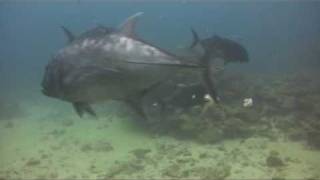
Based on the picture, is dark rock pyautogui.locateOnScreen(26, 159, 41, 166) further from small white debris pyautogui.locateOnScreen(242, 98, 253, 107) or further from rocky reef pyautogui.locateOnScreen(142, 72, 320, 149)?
small white debris pyautogui.locateOnScreen(242, 98, 253, 107)

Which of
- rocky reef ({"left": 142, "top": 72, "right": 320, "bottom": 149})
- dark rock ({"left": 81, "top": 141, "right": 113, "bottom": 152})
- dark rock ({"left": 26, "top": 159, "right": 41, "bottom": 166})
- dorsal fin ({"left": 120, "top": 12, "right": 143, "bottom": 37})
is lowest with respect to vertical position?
dark rock ({"left": 26, "top": 159, "right": 41, "bottom": 166})

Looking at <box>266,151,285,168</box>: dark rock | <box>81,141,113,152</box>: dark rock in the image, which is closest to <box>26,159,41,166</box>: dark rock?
<box>81,141,113,152</box>: dark rock

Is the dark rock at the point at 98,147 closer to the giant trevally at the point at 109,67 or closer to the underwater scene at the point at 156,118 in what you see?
the underwater scene at the point at 156,118

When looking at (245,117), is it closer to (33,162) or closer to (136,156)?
(136,156)

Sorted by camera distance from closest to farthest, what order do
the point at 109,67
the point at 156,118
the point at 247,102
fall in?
1. the point at 109,67
2. the point at 156,118
3. the point at 247,102

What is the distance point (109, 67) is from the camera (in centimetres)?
471

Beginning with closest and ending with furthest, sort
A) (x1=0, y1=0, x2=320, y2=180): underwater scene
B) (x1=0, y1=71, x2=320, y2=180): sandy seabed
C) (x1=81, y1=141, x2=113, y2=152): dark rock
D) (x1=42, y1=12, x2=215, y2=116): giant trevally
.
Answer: (x1=42, y1=12, x2=215, y2=116): giant trevally < (x1=0, y1=0, x2=320, y2=180): underwater scene < (x1=0, y1=71, x2=320, y2=180): sandy seabed < (x1=81, y1=141, x2=113, y2=152): dark rock

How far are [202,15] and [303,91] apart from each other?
8475 centimetres

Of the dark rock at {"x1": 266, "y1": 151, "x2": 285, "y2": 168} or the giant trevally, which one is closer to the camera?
the giant trevally

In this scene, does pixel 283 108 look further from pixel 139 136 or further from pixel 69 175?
pixel 69 175

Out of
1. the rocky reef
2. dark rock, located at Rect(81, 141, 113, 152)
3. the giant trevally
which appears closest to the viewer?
the giant trevally

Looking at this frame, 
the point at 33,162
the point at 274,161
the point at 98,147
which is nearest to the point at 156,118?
the point at 98,147

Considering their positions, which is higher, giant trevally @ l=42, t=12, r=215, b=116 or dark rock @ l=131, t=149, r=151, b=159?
giant trevally @ l=42, t=12, r=215, b=116

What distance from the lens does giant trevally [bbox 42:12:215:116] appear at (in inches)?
179
